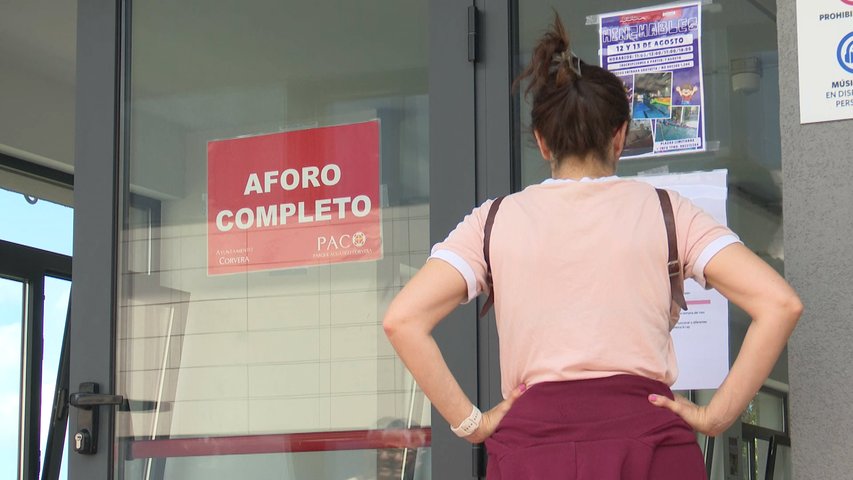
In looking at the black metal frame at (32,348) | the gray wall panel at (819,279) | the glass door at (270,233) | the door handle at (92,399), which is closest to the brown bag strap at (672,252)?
the gray wall panel at (819,279)

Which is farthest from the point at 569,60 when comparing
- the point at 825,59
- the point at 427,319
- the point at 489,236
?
the point at 825,59

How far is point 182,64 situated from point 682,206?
6.80 feet

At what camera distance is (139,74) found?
12.8 ft

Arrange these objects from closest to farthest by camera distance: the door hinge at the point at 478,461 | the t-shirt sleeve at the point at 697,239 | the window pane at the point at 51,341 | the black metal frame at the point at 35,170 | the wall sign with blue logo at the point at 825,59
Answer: the t-shirt sleeve at the point at 697,239 → the wall sign with blue logo at the point at 825,59 → the door hinge at the point at 478,461 → the black metal frame at the point at 35,170 → the window pane at the point at 51,341

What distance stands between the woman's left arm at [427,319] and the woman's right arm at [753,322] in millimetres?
325

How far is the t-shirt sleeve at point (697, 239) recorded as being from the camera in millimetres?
2156

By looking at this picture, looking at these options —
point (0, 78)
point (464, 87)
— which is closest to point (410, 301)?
point (464, 87)

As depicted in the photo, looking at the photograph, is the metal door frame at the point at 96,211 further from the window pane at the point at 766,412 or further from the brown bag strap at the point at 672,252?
the brown bag strap at the point at 672,252

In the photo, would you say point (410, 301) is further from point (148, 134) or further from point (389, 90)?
point (148, 134)

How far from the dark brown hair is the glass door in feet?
3.66

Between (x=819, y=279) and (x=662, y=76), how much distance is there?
0.66 m

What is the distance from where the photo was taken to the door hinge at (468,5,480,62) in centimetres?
339

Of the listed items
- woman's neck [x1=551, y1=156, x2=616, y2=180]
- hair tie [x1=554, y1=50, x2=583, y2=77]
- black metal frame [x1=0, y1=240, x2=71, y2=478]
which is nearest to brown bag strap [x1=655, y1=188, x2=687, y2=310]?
woman's neck [x1=551, y1=156, x2=616, y2=180]

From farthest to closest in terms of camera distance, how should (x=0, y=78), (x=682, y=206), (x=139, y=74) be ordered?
(x=0, y=78)
(x=139, y=74)
(x=682, y=206)
